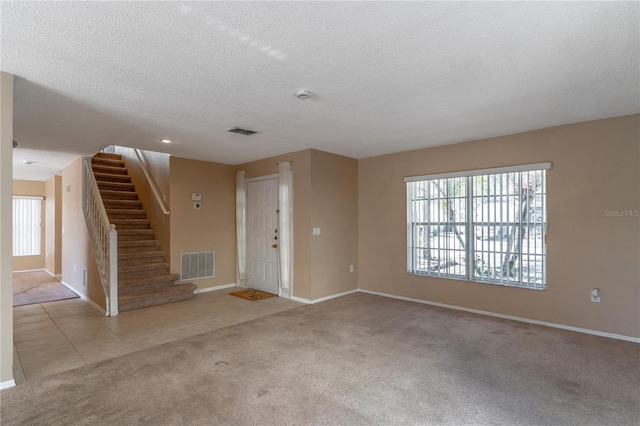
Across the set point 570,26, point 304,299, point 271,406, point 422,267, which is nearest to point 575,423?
point 271,406

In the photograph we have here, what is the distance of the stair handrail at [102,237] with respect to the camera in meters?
4.64

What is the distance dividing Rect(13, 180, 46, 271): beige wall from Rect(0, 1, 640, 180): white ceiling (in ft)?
18.0

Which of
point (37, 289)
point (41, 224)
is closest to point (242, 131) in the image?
point (37, 289)

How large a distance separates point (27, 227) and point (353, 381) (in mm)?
9837

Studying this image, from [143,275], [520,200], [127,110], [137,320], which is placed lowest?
[137,320]

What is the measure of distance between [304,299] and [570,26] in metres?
4.50

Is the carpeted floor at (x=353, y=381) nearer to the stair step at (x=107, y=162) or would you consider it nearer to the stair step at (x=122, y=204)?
the stair step at (x=122, y=204)

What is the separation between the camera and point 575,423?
214 cm

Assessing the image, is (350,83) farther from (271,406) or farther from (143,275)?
(143,275)

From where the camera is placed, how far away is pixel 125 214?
640 cm

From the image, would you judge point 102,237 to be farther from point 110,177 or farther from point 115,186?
point 110,177

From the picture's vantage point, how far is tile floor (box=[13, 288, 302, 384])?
3.15 m
